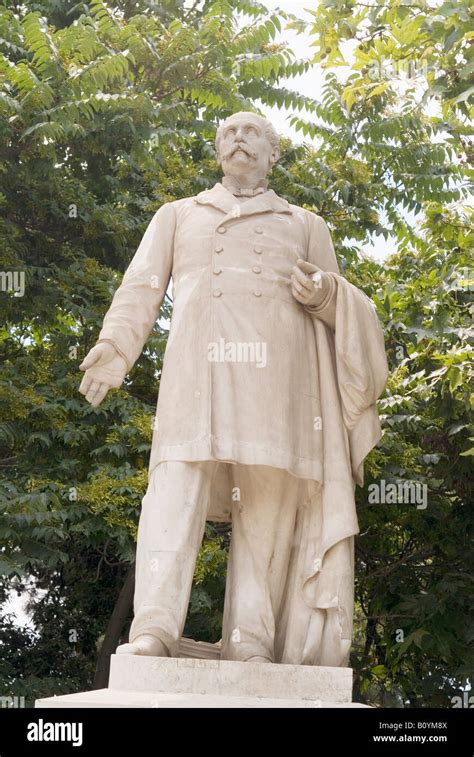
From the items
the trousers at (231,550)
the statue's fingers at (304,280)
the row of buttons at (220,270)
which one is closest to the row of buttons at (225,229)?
the row of buttons at (220,270)

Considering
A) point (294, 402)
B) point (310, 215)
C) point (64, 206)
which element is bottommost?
point (294, 402)

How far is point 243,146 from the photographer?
753cm

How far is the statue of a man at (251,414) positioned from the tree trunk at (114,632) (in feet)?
16.2

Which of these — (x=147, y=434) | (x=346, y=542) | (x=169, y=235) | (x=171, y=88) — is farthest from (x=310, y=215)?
(x=171, y=88)

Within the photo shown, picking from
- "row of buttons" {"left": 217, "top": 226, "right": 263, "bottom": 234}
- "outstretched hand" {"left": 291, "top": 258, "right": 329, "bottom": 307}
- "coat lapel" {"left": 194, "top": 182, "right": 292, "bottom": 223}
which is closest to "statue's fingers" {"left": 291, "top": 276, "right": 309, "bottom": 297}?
"outstretched hand" {"left": 291, "top": 258, "right": 329, "bottom": 307}

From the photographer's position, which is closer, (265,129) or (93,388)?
(93,388)

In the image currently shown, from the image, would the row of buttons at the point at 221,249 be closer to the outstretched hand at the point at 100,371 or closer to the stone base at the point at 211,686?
the outstretched hand at the point at 100,371

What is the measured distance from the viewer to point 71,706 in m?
5.89

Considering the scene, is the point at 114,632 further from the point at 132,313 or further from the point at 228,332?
the point at 228,332

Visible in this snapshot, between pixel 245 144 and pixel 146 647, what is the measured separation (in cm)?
300

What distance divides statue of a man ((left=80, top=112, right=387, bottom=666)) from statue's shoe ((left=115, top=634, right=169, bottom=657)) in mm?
16

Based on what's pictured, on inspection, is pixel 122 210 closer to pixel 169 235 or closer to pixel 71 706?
pixel 169 235

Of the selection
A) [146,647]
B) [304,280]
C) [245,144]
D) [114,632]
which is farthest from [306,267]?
[114,632]
